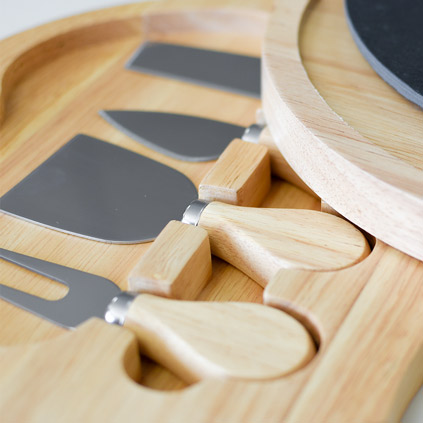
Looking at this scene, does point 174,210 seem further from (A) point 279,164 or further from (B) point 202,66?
(B) point 202,66

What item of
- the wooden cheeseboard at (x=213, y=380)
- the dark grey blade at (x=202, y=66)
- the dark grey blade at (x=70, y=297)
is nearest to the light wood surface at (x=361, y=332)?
the wooden cheeseboard at (x=213, y=380)

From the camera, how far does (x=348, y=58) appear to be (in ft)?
1.82

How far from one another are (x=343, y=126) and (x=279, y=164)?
0.09 m

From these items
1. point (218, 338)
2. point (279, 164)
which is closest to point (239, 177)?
point (279, 164)

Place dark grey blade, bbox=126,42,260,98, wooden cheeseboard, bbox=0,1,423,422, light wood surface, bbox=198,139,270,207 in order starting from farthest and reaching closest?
dark grey blade, bbox=126,42,260,98
light wood surface, bbox=198,139,270,207
wooden cheeseboard, bbox=0,1,423,422

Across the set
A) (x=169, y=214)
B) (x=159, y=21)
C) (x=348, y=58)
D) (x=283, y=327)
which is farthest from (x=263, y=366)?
(x=159, y=21)

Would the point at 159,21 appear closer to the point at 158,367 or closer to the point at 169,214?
the point at 169,214

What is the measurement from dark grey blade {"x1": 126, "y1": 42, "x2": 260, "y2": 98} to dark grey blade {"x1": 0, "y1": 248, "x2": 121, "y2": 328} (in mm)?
287

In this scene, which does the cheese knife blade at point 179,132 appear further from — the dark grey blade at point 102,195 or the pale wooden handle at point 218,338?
Result: the pale wooden handle at point 218,338

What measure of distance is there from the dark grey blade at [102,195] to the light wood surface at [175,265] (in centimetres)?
4

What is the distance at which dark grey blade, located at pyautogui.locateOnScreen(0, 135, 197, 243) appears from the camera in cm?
47

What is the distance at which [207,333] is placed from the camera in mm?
365

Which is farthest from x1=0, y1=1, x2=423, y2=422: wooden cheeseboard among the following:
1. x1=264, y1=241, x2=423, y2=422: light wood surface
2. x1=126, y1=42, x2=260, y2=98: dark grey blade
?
x1=126, y1=42, x2=260, y2=98: dark grey blade

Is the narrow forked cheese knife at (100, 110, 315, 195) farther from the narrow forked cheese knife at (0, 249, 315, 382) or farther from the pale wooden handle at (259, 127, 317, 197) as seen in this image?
the narrow forked cheese knife at (0, 249, 315, 382)
